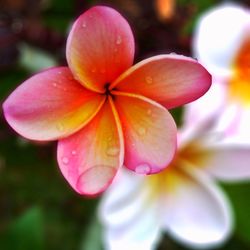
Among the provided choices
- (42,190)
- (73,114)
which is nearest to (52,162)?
(42,190)

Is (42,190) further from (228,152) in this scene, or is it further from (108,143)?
(108,143)

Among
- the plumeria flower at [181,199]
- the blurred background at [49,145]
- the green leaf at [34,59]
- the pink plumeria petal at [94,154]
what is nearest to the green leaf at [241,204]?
the blurred background at [49,145]

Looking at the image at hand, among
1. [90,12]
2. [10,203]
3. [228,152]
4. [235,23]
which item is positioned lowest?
[10,203]

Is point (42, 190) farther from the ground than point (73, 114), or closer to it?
closer to it

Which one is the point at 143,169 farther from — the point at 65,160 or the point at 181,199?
the point at 181,199

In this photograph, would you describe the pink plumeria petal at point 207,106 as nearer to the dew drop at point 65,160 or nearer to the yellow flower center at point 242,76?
the yellow flower center at point 242,76

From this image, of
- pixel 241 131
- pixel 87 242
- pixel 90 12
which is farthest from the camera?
pixel 87 242

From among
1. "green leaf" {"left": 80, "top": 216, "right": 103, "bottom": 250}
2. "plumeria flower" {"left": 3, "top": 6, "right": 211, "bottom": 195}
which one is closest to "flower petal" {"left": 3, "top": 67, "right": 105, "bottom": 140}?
"plumeria flower" {"left": 3, "top": 6, "right": 211, "bottom": 195}

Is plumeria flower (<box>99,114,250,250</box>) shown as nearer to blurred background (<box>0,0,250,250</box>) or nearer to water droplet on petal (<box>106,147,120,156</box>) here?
blurred background (<box>0,0,250,250</box>)
